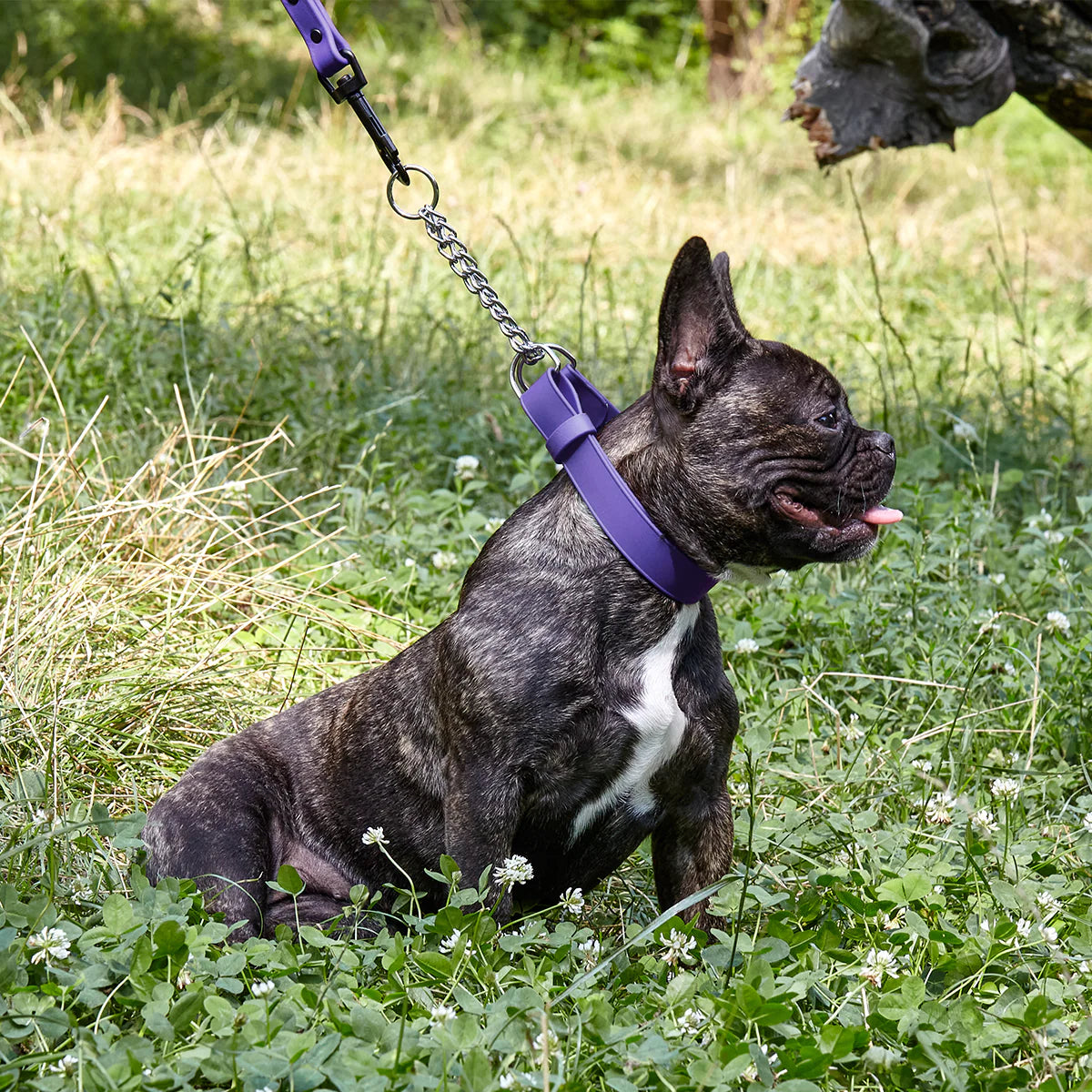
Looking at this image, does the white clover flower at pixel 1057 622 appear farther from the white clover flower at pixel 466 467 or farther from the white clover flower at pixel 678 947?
the white clover flower at pixel 466 467

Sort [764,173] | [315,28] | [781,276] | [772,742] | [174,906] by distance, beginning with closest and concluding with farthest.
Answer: [174,906]
[315,28]
[772,742]
[781,276]
[764,173]

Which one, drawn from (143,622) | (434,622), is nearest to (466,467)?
(434,622)

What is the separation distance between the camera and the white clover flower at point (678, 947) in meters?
2.67

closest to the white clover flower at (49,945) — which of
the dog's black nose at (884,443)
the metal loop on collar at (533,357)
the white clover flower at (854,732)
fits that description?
the metal loop on collar at (533,357)

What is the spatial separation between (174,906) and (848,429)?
170 centimetres

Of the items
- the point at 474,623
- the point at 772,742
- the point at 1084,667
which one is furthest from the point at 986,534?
the point at 474,623

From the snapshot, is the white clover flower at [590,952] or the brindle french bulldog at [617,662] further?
the brindle french bulldog at [617,662]

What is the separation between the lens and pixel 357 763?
3.12m

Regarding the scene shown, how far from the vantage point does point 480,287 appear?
3.34 m

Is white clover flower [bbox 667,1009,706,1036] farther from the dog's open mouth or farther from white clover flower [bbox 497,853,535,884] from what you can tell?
the dog's open mouth

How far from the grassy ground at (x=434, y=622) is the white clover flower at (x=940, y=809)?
0.04ft

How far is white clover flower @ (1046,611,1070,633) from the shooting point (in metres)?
4.06

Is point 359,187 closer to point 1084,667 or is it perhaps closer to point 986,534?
point 986,534

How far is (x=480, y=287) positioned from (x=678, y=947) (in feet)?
5.39
